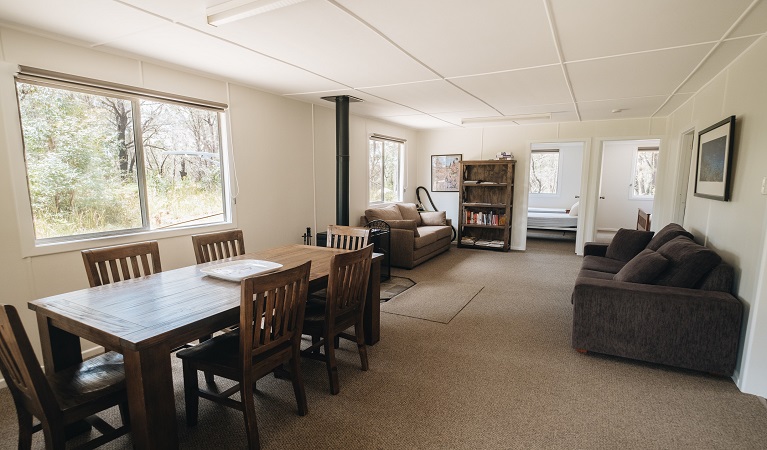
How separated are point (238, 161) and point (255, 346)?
257cm

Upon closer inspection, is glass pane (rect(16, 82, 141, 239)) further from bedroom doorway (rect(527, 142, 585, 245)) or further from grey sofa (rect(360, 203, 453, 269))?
bedroom doorway (rect(527, 142, 585, 245))

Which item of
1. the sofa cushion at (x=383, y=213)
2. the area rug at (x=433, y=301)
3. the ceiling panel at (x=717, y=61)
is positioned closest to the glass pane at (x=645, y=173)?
the ceiling panel at (x=717, y=61)

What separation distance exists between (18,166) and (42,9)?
3.30 feet

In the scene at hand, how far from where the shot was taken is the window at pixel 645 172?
28.1 ft

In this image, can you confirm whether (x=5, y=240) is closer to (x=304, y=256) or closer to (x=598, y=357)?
(x=304, y=256)

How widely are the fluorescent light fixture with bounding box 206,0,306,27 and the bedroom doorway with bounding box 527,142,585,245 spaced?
23.8 feet

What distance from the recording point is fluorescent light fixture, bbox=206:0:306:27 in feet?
6.38

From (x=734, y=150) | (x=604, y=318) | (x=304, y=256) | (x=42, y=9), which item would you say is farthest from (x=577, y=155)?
(x=42, y=9)

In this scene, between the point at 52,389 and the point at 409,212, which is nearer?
the point at 52,389

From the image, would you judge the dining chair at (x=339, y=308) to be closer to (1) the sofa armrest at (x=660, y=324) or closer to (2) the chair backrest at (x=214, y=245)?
(2) the chair backrest at (x=214, y=245)

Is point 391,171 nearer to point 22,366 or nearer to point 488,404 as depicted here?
point 488,404

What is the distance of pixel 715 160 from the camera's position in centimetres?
307

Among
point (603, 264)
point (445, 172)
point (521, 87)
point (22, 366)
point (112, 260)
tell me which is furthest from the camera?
point (445, 172)

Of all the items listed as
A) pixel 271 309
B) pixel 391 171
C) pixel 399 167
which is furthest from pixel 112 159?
pixel 399 167
